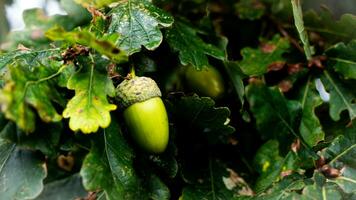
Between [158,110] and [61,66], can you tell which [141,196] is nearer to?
[158,110]

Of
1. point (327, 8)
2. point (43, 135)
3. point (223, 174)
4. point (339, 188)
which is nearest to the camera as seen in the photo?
point (43, 135)

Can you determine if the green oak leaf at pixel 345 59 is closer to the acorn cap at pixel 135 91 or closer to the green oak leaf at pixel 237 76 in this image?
the green oak leaf at pixel 237 76

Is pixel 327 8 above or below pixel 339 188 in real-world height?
above

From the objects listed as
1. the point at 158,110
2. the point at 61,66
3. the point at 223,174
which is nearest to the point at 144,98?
the point at 158,110

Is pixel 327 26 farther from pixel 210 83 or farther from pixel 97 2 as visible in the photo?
pixel 97 2

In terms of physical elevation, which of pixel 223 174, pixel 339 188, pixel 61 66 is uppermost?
pixel 61 66

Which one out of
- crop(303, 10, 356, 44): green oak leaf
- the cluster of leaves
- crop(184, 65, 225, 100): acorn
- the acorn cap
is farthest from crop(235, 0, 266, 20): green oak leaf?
the acorn cap
